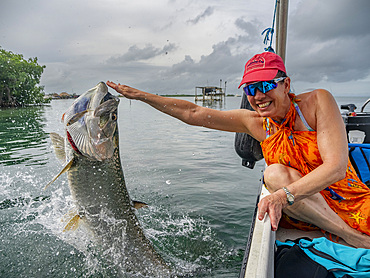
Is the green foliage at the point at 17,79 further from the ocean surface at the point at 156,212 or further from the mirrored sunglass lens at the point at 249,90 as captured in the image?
the mirrored sunglass lens at the point at 249,90

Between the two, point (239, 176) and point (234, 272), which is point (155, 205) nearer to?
point (234, 272)

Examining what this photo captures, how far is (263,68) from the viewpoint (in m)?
2.82

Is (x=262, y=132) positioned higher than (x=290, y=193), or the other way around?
(x=262, y=132)

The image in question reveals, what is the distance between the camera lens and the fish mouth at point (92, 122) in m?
2.67

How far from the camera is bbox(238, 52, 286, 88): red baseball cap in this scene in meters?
2.79

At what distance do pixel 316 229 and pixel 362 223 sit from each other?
0.47 metres

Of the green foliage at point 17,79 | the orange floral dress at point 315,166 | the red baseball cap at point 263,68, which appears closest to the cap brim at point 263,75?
the red baseball cap at point 263,68

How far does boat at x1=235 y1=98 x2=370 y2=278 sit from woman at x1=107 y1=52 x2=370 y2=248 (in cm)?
22

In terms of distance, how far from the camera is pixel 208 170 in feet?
30.1

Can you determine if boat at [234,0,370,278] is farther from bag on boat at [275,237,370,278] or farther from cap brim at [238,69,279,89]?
cap brim at [238,69,279,89]

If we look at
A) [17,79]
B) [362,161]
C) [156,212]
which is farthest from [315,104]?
[17,79]

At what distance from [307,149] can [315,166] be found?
197mm

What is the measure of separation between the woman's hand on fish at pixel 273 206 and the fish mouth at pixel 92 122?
153 centimetres

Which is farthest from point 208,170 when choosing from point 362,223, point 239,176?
point 362,223
